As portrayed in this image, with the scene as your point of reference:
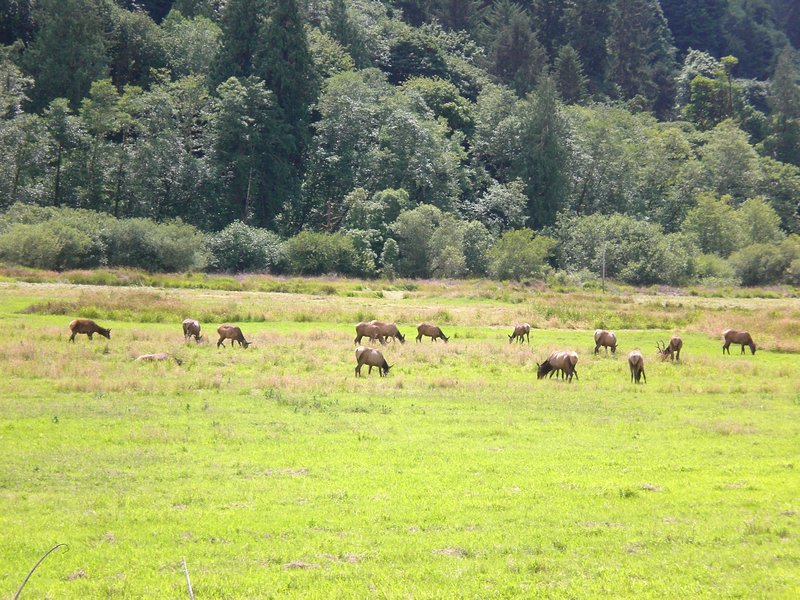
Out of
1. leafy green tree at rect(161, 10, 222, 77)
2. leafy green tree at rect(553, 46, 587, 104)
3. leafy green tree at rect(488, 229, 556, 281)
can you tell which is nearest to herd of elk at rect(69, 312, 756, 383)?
leafy green tree at rect(488, 229, 556, 281)

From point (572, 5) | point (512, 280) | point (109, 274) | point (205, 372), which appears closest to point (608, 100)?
point (572, 5)

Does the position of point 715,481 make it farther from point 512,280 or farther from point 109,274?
point 512,280

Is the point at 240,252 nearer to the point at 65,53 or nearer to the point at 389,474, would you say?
the point at 65,53

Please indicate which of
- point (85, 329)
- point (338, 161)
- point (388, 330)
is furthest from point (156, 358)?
point (338, 161)

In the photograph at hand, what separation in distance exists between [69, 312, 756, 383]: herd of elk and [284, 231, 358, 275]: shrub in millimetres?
42625

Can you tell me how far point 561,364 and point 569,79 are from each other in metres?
124

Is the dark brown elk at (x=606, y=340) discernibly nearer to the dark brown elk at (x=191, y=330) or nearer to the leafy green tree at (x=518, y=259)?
the dark brown elk at (x=191, y=330)

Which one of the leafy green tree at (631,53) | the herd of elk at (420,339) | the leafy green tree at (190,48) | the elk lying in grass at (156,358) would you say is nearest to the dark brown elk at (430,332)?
the herd of elk at (420,339)

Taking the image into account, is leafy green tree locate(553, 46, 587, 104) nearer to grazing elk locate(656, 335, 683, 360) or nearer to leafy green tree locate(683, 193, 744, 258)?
leafy green tree locate(683, 193, 744, 258)

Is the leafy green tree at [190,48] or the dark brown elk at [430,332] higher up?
the leafy green tree at [190,48]

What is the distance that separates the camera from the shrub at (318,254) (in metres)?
83.4

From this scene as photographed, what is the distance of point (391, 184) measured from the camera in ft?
333

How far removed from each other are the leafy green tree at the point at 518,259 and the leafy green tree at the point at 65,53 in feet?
170

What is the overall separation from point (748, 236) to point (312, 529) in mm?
102598
